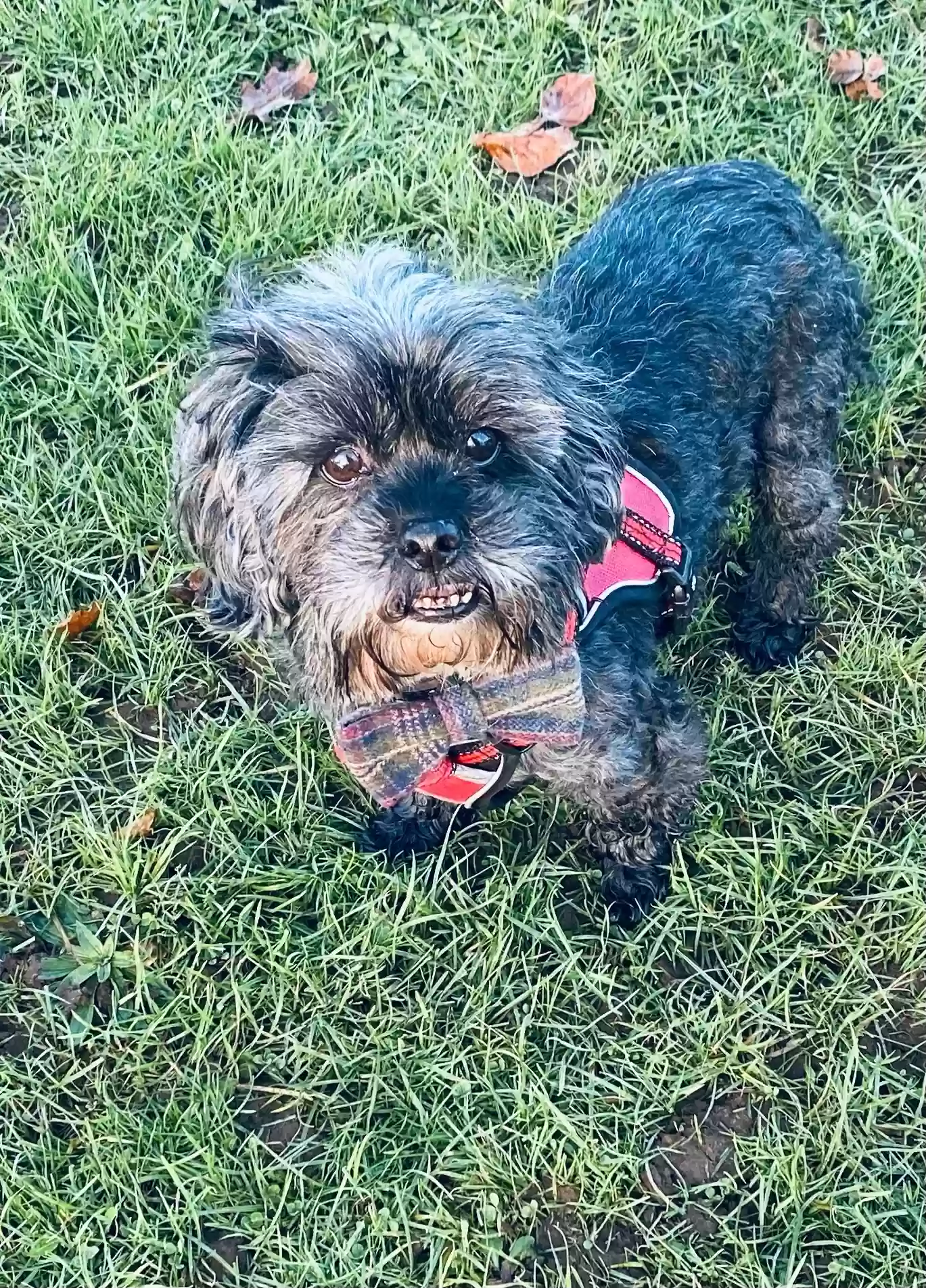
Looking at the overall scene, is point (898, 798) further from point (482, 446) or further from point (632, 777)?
point (482, 446)

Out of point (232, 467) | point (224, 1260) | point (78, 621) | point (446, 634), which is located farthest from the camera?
point (78, 621)

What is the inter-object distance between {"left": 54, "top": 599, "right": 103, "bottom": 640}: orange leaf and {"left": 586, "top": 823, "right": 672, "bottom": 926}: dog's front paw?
168cm

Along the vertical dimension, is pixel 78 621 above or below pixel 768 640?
above

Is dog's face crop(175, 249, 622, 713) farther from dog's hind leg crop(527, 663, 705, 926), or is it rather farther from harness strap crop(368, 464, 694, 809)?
dog's hind leg crop(527, 663, 705, 926)

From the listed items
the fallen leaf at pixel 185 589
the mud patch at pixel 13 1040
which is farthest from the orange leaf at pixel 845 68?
the mud patch at pixel 13 1040

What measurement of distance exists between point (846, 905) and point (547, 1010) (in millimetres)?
868

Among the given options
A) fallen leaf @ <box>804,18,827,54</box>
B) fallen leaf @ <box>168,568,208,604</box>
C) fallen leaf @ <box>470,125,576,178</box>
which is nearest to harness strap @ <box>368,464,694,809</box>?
fallen leaf @ <box>168,568,208,604</box>

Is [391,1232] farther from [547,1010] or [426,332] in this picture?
[426,332]

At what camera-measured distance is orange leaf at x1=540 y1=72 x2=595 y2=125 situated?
14.9 feet

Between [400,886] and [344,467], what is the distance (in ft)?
4.69

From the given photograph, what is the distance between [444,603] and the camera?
2.17 metres

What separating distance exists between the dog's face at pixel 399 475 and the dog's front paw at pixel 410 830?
0.89 m

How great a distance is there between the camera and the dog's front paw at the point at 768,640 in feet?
11.7

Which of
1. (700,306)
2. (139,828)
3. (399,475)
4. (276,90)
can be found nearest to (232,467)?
(399,475)
